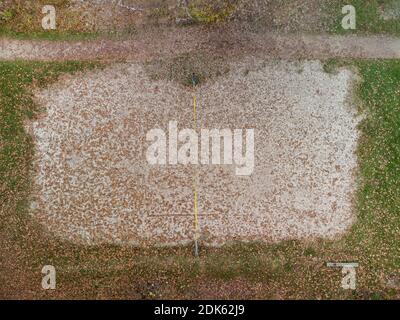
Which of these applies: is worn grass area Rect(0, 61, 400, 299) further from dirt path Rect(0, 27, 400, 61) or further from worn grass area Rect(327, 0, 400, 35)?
worn grass area Rect(327, 0, 400, 35)

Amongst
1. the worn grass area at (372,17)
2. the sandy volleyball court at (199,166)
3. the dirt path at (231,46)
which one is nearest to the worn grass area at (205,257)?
the sandy volleyball court at (199,166)

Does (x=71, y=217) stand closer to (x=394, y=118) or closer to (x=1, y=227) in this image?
(x=1, y=227)

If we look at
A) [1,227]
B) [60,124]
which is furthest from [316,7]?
[1,227]

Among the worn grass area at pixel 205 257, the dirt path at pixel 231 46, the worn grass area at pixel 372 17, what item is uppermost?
the worn grass area at pixel 372 17

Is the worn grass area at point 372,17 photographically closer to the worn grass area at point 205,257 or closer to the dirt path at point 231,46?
the dirt path at point 231,46

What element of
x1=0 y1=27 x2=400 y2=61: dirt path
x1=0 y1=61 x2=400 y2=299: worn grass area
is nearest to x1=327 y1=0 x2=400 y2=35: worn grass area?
x1=0 y1=27 x2=400 y2=61: dirt path

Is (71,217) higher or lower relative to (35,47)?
lower

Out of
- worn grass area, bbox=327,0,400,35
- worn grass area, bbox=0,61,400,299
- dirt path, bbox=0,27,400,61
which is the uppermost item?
worn grass area, bbox=327,0,400,35
